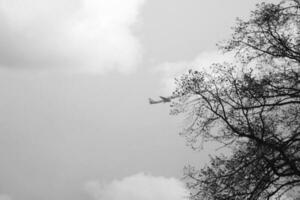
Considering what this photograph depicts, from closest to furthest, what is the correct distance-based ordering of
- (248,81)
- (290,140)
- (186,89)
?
1. (290,140)
2. (248,81)
3. (186,89)

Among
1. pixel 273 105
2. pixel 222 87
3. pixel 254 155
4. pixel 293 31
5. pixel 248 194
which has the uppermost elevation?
pixel 293 31

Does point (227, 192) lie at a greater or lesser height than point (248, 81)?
lesser

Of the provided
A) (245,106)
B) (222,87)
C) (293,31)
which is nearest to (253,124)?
(245,106)

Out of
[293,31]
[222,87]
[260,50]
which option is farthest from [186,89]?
[293,31]

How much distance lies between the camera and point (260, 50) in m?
16.8

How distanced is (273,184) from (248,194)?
2.58 ft

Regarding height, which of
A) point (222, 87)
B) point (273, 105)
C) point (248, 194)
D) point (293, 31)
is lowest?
point (248, 194)

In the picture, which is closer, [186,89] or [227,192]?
[227,192]

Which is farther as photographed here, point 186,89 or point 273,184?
point 186,89

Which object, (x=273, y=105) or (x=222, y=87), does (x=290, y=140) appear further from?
(x=222, y=87)

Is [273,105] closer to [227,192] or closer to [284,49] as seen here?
[284,49]

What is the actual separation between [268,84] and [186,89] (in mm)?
2783

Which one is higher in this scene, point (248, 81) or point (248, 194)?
point (248, 81)

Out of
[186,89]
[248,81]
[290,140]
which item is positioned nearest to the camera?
[290,140]
